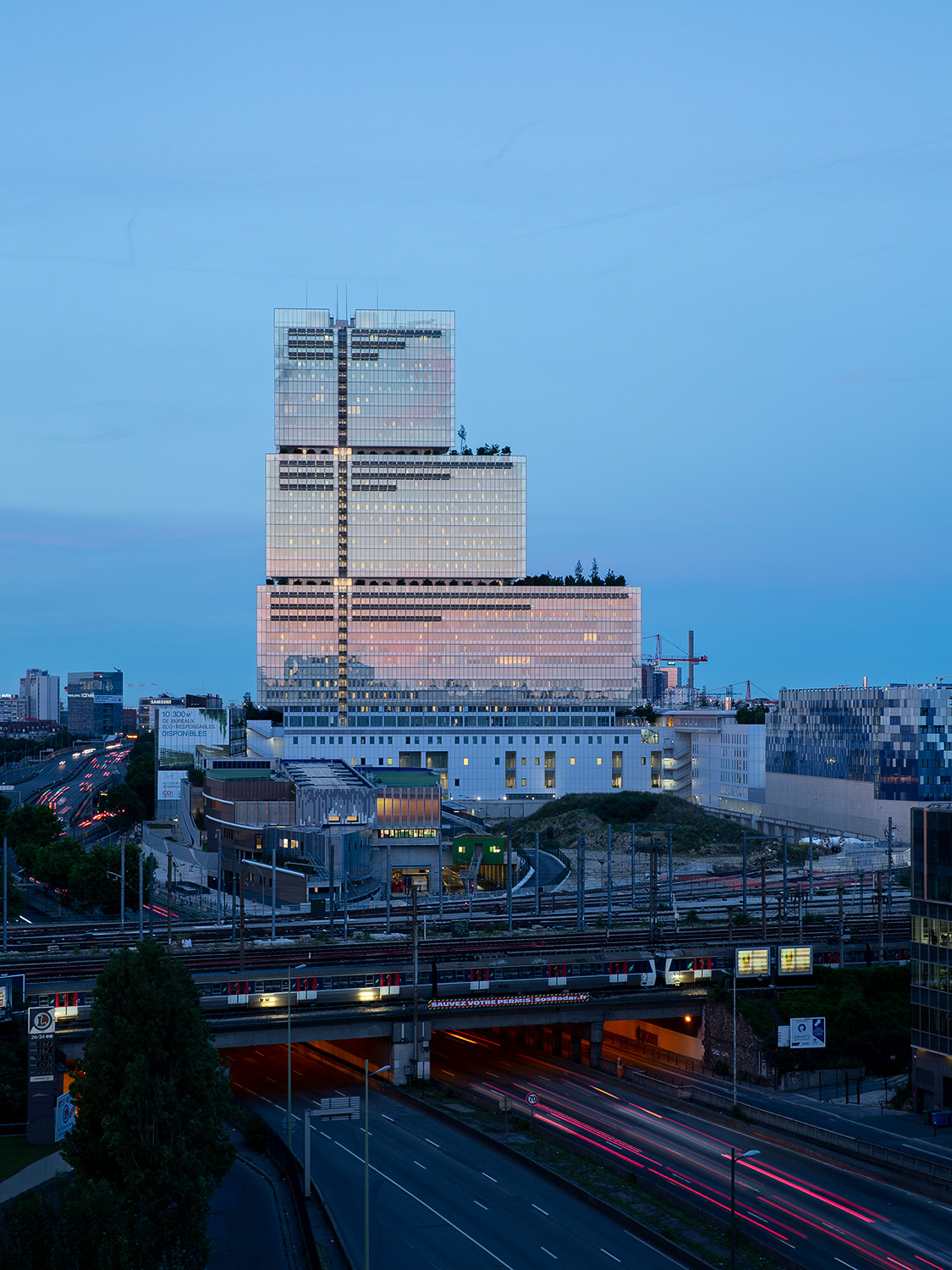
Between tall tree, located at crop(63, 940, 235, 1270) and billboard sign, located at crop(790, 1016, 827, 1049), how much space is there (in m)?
33.8

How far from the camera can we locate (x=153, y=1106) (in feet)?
149

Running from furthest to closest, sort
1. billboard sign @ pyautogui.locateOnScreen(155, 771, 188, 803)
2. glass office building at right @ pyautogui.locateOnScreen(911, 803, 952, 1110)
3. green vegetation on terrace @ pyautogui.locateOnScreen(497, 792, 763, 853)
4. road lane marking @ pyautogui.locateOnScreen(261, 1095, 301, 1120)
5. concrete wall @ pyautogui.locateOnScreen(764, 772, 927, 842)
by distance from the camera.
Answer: billboard sign @ pyautogui.locateOnScreen(155, 771, 188, 803) → green vegetation on terrace @ pyautogui.locateOnScreen(497, 792, 763, 853) → concrete wall @ pyautogui.locateOnScreen(764, 772, 927, 842) → glass office building at right @ pyautogui.locateOnScreen(911, 803, 952, 1110) → road lane marking @ pyautogui.locateOnScreen(261, 1095, 301, 1120)

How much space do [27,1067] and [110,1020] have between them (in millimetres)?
15566

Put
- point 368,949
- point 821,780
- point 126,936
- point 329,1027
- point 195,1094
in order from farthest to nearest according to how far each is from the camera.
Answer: point 821,780, point 126,936, point 368,949, point 329,1027, point 195,1094

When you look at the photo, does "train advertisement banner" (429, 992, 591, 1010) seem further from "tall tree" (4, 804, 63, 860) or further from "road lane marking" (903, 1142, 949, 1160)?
"tall tree" (4, 804, 63, 860)

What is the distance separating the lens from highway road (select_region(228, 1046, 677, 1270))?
4603 cm

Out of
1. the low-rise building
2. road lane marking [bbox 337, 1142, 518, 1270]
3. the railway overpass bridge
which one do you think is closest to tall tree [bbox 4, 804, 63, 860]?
the low-rise building

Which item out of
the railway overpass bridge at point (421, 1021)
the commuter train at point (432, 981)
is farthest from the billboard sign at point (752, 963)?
the railway overpass bridge at point (421, 1021)

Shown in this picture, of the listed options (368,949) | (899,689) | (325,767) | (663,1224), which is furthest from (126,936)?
(899,689)

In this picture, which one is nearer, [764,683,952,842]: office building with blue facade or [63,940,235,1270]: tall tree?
[63,940,235,1270]: tall tree

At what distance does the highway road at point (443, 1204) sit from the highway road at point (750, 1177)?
4345 millimetres

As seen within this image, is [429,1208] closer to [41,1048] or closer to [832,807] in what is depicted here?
[41,1048]

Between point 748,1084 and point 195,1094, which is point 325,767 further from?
point 195,1094

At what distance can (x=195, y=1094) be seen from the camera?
47.2 m
